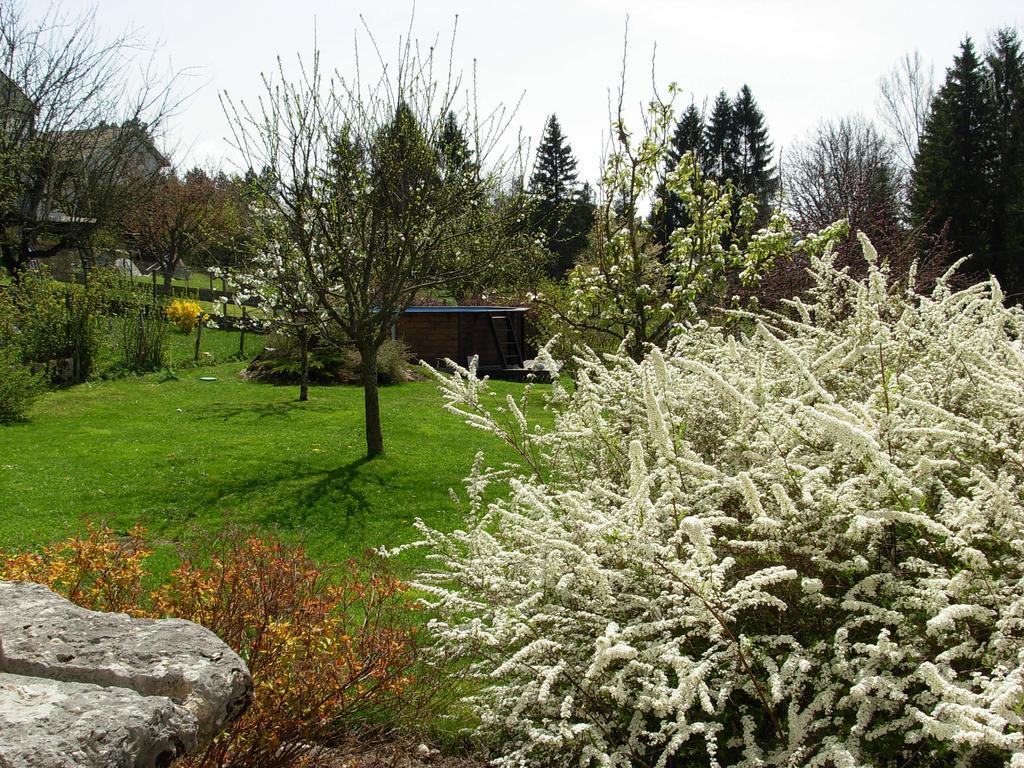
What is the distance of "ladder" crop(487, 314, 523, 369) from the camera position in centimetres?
2214

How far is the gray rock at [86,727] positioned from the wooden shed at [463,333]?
774 inches

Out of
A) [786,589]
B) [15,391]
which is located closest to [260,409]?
[15,391]

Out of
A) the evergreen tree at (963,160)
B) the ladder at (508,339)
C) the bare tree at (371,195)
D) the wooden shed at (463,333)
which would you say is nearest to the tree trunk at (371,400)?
the bare tree at (371,195)

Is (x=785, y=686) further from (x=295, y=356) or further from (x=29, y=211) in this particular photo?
(x=29, y=211)

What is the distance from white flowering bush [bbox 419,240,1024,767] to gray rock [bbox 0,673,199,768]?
1107 millimetres

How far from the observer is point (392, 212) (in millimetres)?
9617

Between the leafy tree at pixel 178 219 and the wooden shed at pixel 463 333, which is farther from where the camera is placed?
the leafy tree at pixel 178 219

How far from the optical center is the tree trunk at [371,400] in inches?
392

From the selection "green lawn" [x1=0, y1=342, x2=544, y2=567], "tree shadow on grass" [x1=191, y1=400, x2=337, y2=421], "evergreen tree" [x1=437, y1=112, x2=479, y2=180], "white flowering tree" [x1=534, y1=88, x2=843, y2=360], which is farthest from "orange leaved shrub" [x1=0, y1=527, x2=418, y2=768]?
"tree shadow on grass" [x1=191, y1=400, x2=337, y2=421]

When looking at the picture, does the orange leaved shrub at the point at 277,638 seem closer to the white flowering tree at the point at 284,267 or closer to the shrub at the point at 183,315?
the white flowering tree at the point at 284,267

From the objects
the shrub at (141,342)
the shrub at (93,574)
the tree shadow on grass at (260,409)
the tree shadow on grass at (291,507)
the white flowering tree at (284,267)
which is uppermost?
the white flowering tree at (284,267)

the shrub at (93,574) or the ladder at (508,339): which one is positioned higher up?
the ladder at (508,339)

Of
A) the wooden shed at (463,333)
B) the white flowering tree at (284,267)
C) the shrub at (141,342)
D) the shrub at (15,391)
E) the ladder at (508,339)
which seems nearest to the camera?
the white flowering tree at (284,267)

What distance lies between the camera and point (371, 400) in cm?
1004
